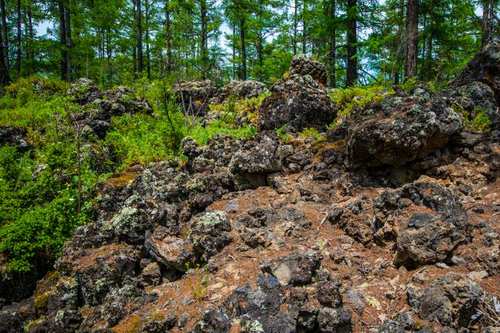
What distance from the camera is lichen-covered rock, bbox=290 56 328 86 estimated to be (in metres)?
9.41

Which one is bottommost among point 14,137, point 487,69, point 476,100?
point 14,137

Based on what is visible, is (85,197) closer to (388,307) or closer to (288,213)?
(288,213)

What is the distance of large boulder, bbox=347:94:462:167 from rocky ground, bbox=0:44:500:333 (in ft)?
0.08

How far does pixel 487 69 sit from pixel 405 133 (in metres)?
2.91

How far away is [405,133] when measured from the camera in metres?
5.43

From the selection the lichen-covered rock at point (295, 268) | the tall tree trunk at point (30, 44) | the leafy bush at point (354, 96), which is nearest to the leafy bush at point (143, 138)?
the leafy bush at point (354, 96)

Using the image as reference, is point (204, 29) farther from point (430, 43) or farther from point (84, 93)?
point (430, 43)

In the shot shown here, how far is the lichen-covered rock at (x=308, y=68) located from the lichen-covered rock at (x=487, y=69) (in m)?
3.34

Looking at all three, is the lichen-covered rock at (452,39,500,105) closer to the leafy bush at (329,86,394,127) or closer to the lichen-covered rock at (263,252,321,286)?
the leafy bush at (329,86,394,127)

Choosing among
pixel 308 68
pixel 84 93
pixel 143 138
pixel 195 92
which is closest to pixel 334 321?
pixel 308 68

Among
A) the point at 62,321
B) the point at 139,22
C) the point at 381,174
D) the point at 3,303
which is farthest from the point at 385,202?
the point at 139,22

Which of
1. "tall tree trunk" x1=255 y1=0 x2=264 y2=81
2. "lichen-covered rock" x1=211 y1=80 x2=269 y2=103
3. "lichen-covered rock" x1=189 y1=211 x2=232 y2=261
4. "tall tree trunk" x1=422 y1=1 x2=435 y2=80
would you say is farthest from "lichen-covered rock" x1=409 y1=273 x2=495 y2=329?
"tall tree trunk" x1=255 y1=0 x2=264 y2=81

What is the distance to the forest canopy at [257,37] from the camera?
12070 millimetres

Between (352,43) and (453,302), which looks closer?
(453,302)
